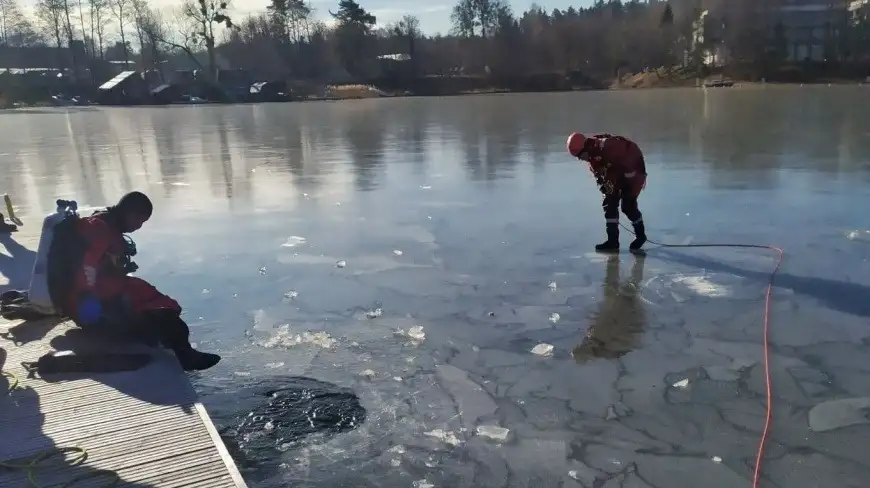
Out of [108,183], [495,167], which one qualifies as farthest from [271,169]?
[495,167]

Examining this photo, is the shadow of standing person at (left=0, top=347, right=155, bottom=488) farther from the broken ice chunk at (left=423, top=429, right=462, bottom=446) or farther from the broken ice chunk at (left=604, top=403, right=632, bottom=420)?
the broken ice chunk at (left=604, top=403, right=632, bottom=420)

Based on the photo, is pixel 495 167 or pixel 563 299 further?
pixel 495 167

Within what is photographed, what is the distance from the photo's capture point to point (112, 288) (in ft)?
13.9

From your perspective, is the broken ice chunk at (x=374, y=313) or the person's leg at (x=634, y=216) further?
the person's leg at (x=634, y=216)

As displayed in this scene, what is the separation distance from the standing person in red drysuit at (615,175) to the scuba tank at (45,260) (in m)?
4.20

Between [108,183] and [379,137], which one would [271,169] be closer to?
[108,183]

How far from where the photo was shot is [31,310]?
466 centimetres

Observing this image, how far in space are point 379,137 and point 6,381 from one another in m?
16.2

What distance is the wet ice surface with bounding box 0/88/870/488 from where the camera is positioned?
3.45m

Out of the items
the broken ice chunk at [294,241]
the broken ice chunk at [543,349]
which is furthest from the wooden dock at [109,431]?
the broken ice chunk at [294,241]

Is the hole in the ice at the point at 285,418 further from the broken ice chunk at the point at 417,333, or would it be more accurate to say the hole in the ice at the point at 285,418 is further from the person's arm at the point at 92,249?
the person's arm at the point at 92,249

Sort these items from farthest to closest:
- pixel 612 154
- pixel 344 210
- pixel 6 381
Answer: pixel 344 210, pixel 612 154, pixel 6 381

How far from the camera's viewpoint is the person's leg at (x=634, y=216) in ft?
22.2

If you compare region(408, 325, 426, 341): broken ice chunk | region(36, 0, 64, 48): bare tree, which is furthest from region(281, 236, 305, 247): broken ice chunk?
region(36, 0, 64, 48): bare tree
